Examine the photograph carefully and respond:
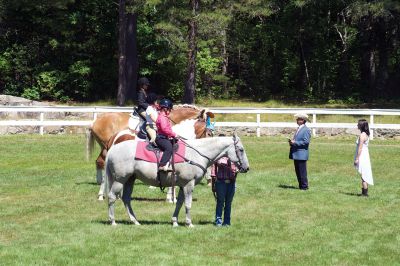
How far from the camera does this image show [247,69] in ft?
191

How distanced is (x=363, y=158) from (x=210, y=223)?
238 inches

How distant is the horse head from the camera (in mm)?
16141

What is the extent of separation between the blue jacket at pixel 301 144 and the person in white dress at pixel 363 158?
1572 millimetres

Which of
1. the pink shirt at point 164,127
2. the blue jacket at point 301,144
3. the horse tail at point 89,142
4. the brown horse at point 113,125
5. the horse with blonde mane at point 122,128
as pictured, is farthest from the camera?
the horse tail at point 89,142

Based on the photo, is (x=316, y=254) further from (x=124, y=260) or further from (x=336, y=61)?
(x=336, y=61)

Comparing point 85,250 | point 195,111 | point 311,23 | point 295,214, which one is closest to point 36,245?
point 85,250

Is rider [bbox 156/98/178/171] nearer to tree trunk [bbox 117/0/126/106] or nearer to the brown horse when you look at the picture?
the brown horse

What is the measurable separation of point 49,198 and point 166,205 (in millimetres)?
3133

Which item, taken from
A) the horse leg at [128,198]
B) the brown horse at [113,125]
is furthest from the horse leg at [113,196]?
the brown horse at [113,125]

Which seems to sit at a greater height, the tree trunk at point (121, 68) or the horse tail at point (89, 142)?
the tree trunk at point (121, 68)

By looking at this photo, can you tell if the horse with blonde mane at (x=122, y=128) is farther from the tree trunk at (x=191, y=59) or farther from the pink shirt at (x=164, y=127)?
the tree trunk at (x=191, y=59)

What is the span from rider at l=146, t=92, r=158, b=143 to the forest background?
96.6 feet

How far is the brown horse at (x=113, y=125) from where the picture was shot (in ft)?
70.0

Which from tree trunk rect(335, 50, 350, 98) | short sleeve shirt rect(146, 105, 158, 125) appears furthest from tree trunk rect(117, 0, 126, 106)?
short sleeve shirt rect(146, 105, 158, 125)
